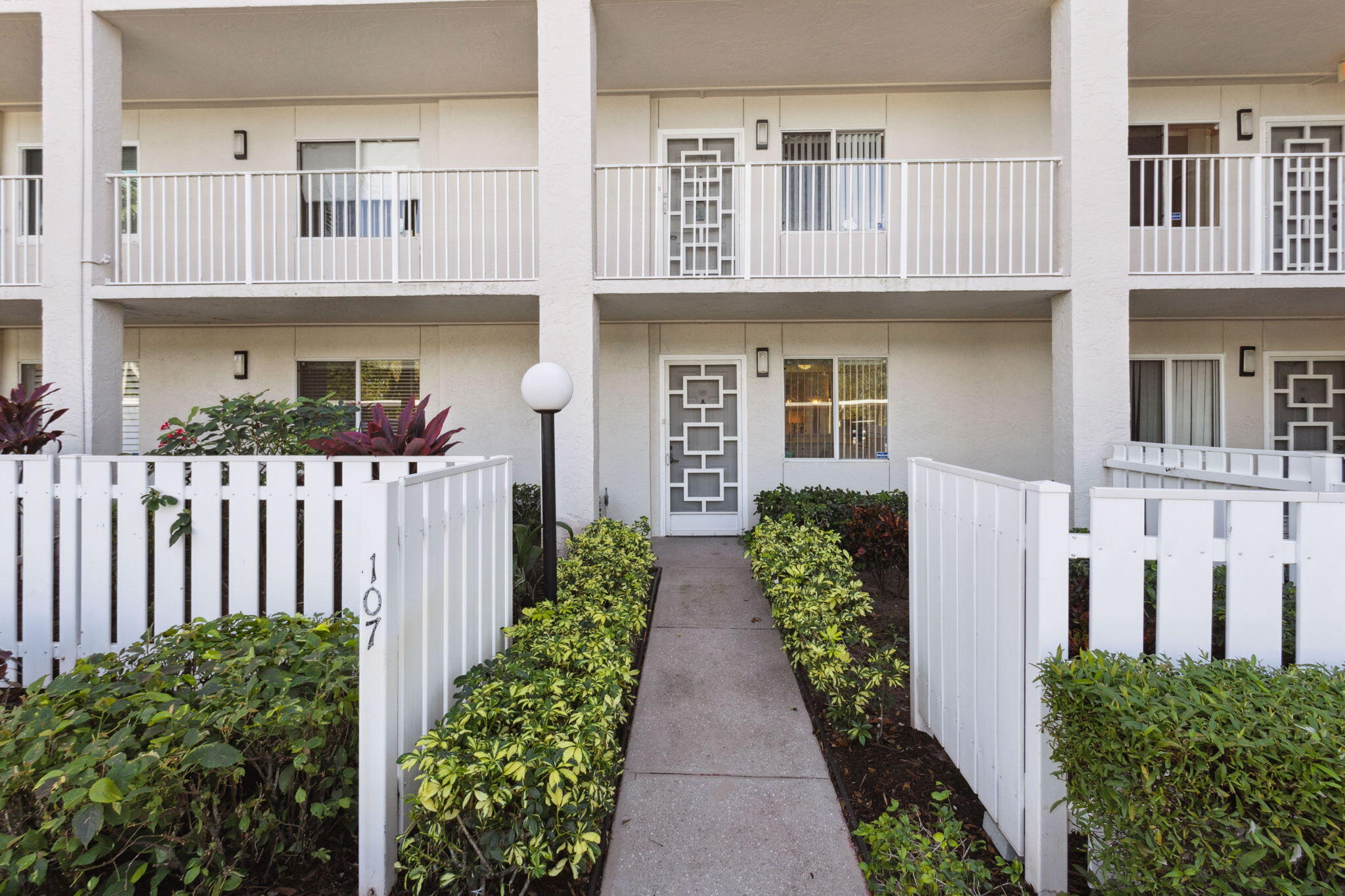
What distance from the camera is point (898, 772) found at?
2906 millimetres

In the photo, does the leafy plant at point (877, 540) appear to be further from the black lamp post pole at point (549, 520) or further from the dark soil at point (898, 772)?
the black lamp post pole at point (549, 520)

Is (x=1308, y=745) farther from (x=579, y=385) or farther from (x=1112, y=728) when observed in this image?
(x=579, y=385)

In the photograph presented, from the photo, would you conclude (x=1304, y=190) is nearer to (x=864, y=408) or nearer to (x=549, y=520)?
(x=864, y=408)

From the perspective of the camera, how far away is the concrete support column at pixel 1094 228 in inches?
226

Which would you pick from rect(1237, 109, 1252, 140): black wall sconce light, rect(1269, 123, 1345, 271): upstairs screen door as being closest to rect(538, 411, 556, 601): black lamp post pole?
rect(1269, 123, 1345, 271): upstairs screen door

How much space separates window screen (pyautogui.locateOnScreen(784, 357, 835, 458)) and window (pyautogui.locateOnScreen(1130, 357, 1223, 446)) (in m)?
3.76

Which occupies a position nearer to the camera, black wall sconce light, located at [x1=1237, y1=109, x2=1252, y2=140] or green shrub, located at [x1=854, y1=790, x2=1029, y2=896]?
green shrub, located at [x1=854, y1=790, x2=1029, y2=896]

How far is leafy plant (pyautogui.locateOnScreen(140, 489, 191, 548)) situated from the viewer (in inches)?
132

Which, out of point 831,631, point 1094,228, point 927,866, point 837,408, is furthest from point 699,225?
point 927,866

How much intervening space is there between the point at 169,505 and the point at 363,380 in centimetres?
503

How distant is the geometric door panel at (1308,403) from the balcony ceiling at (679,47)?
3.39m

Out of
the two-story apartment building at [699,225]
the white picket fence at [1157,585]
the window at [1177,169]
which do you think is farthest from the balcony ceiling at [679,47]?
the white picket fence at [1157,585]

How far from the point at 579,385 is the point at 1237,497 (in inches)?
191

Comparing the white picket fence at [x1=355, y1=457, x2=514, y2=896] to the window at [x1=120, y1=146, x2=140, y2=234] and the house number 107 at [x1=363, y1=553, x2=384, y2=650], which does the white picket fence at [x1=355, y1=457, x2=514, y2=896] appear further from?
the window at [x1=120, y1=146, x2=140, y2=234]
